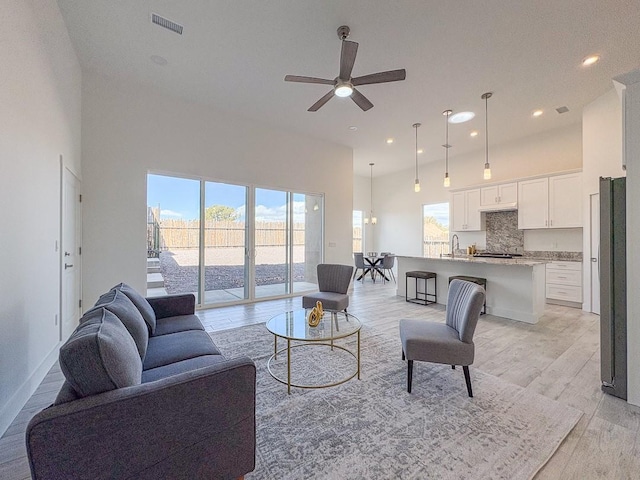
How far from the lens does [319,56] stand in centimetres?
357

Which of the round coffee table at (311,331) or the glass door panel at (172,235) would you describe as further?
the glass door panel at (172,235)

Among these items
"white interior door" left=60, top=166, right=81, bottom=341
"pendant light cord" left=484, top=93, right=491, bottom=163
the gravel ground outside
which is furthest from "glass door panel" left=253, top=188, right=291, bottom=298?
"pendant light cord" left=484, top=93, right=491, bottom=163

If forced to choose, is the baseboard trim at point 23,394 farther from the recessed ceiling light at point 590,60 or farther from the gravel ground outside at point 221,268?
the recessed ceiling light at point 590,60

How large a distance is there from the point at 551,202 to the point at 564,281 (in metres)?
1.57

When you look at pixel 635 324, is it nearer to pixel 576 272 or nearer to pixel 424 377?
pixel 424 377

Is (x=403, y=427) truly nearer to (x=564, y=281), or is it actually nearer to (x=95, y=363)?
(x=95, y=363)

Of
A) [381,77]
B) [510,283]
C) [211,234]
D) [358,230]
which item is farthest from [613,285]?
[358,230]

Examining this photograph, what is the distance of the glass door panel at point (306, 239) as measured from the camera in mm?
6344

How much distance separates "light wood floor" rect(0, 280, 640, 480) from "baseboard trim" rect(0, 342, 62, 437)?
45mm

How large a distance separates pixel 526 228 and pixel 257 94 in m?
6.02

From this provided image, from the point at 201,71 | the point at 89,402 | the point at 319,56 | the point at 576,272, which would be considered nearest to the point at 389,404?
the point at 89,402

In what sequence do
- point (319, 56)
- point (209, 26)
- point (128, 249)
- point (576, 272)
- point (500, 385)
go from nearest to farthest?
point (500, 385), point (209, 26), point (319, 56), point (128, 249), point (576, 272)

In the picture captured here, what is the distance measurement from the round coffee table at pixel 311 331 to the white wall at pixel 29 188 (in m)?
1.90

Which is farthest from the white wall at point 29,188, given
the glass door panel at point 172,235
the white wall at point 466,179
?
the white wall at point 466,179
